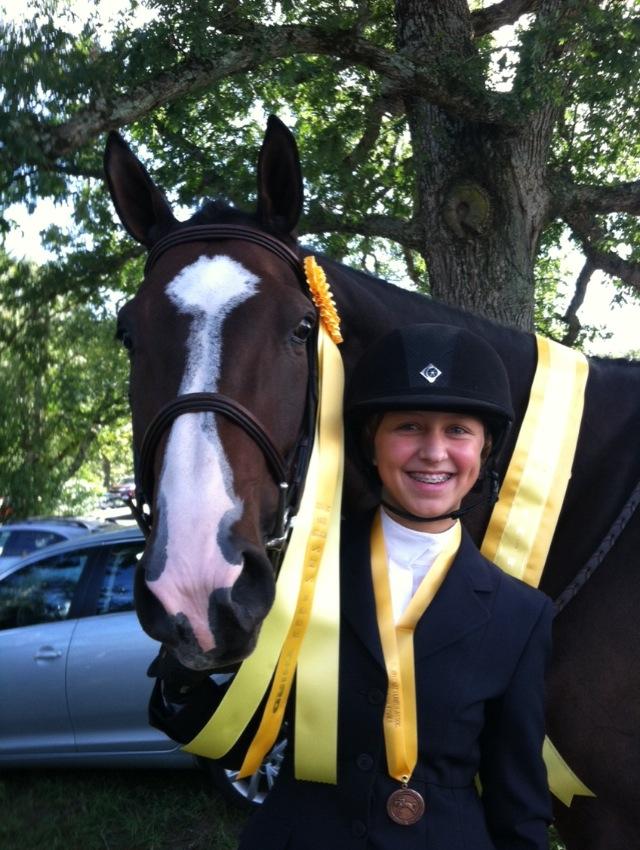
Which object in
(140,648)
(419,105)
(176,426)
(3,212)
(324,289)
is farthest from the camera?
(419,105)

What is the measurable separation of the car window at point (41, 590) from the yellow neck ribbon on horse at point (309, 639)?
404 centimetres

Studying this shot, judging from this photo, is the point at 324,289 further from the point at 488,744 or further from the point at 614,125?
the point at 614,125

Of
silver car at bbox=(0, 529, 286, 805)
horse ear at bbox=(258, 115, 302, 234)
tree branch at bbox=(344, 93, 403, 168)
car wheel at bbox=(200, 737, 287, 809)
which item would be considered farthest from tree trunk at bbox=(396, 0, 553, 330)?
horse ear at bbox=(258, 115, 302, 234)

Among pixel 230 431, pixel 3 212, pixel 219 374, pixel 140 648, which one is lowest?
pixel 140 648

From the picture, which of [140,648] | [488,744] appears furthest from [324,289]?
[140,648]

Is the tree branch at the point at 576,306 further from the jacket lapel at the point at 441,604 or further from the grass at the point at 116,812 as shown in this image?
the jacket lapel at the point at 441,604

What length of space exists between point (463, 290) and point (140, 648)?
3.09 m

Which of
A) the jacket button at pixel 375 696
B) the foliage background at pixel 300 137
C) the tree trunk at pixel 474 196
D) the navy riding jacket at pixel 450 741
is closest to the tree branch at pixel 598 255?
the foliage background at pixel 300 137

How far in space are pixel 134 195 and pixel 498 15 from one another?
5.75m

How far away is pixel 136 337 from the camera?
6.79ft

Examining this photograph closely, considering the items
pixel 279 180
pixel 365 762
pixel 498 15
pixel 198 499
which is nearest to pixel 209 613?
pixel 198 499

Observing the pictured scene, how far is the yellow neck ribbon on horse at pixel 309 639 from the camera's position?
73.7 inches

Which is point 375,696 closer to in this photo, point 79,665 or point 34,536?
point 79,665

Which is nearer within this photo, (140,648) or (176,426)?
(176,426)
